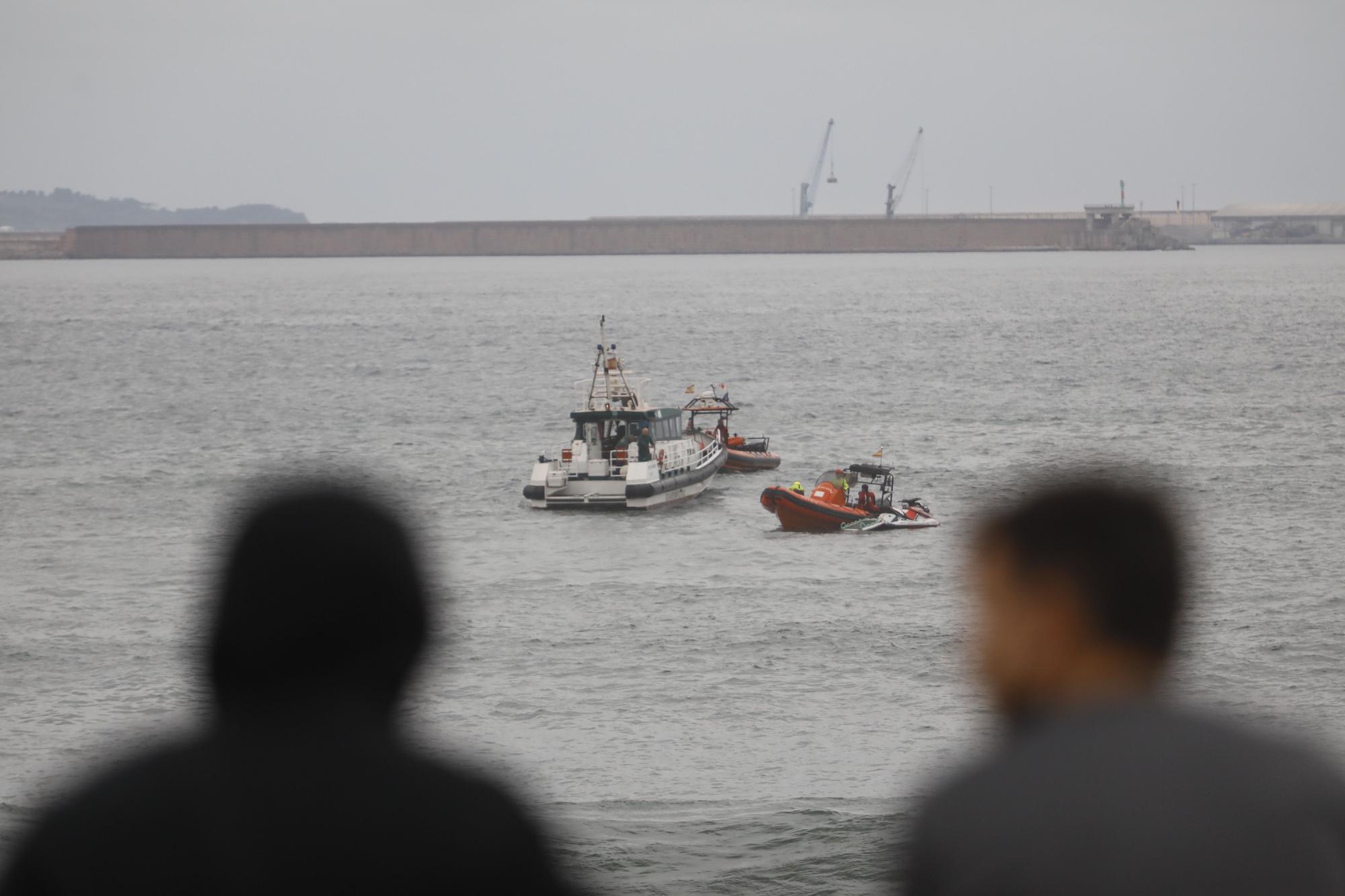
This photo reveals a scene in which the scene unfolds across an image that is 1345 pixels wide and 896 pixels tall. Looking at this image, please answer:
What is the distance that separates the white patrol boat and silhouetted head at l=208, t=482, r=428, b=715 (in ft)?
131

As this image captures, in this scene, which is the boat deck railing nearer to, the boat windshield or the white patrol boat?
the white patrol boat

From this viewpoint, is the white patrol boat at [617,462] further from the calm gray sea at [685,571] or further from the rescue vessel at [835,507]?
the rescue vessel at [835,507]

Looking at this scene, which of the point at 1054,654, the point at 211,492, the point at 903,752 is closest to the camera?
the point at 1054,654

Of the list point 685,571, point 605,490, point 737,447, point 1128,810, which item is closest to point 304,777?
point 1128,810

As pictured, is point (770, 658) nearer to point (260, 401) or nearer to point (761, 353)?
point (260, 401)

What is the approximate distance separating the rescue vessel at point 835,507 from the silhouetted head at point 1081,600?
36340 mm

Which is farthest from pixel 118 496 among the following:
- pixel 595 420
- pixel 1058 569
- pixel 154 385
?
pixel 1058 569

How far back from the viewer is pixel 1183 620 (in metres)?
3.09

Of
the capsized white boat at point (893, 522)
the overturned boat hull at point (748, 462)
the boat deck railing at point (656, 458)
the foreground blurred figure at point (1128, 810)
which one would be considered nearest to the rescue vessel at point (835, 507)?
the capsized white boat at point (893, 522)

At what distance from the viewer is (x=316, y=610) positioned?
3508 millimetres

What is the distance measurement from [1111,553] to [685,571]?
31967mm

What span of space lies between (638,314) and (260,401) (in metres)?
70.2

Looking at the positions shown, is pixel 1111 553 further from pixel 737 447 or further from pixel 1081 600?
pixel 737 447

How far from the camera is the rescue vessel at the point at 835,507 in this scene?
3956cm
